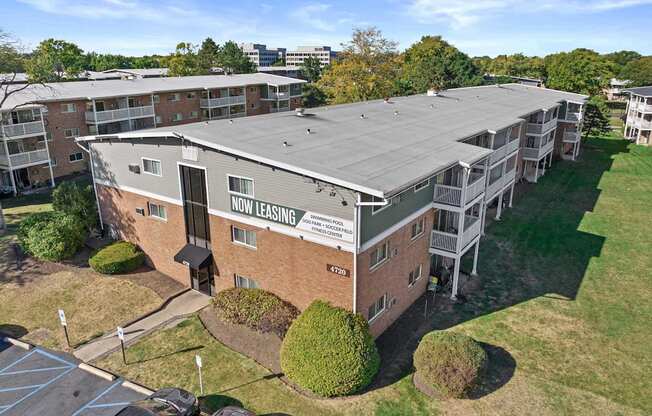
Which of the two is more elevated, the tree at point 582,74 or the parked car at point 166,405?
the tree at point 582,74

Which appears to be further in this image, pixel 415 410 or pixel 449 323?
pixel 449 323

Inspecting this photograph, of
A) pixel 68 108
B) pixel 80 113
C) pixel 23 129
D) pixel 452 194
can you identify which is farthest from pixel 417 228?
pixel 80 113

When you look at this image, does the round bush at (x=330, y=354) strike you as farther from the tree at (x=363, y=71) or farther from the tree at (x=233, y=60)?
the tree at (x=233, y=60)

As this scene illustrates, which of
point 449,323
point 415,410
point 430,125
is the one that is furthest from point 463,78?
point 415,410

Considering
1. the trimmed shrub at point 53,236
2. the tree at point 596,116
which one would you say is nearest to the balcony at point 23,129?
the trimmed shrub at point 53,236

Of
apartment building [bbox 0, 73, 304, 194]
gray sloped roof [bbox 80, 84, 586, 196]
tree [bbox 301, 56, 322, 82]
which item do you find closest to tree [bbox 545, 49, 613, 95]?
tree [bbox 301, 56, 322, 82]

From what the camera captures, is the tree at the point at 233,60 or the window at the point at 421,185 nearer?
the window at the point at 421,185

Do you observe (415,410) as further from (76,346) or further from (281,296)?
(76,346)
